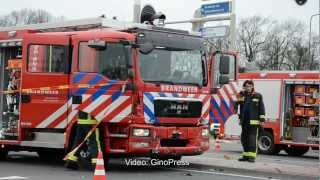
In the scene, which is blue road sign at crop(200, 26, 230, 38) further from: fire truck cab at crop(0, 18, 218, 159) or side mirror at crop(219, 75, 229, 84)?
fire truck cab at crop(0, 18, 218, 159)

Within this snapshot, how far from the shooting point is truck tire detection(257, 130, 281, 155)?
2086 cm

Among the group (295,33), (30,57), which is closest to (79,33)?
(30,57)

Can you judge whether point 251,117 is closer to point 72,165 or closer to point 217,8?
point 72,165

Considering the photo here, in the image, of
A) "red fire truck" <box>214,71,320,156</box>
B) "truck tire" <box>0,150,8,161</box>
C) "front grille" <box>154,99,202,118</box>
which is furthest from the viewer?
"red fire truck" <box>214,71,320,156</box>

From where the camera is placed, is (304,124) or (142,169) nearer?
(142,169)

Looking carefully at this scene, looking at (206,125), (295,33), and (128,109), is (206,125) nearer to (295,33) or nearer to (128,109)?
(128,109)

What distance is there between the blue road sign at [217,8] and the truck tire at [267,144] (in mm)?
9545

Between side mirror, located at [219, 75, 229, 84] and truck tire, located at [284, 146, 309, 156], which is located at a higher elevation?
side mirror, located at [219, 75, 229, 84]

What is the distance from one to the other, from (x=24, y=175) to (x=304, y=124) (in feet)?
35.9

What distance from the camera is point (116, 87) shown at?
1252 cm

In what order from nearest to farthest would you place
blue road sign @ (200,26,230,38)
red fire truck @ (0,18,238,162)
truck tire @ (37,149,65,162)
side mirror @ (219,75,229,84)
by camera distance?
red fire truck @ (0,18,238,162)
side mirror @ (219,75,229,84)
truck tire @ (37,149,65,162)
blue road sign @ (200,26,230,38)

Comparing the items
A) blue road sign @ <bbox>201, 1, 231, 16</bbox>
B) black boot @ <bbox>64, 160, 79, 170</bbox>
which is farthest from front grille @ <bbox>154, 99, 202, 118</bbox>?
blue road sign @ <bbox>201, 1, 231, 16</bbox>

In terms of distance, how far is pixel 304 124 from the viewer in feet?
67.1

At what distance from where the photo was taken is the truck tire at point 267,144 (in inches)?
821
